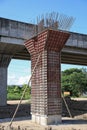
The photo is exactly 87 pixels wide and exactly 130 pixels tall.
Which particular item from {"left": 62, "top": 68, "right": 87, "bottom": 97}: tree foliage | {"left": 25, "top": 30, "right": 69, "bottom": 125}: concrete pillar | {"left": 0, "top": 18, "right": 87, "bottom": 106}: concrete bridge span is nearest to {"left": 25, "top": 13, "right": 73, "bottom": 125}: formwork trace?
{"left": 25, "top": 30, "right": 69, "bottom": 125}: concrete pillar

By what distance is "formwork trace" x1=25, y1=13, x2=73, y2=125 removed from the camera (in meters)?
15.9

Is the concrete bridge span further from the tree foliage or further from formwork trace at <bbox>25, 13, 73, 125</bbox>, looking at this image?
the tree foliage

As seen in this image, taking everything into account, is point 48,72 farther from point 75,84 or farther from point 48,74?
point 75,84

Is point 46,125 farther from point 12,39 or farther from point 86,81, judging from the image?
point 86,81

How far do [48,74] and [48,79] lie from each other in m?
0.29

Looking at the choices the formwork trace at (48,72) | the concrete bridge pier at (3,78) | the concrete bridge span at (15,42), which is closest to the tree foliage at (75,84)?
the concrete bridge pier at (3,78)

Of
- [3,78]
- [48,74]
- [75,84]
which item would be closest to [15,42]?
[3,78]

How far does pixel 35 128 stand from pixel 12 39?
39.8ft

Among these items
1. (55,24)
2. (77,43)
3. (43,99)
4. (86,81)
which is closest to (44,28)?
(55,24)

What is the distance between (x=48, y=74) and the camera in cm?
1612

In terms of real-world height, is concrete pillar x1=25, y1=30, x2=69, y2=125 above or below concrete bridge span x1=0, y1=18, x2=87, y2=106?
below

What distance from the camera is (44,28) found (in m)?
16.9

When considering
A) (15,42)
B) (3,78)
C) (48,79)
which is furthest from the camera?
(3,78)

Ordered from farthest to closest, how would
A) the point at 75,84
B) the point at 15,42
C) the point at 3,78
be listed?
the point at 75,84
the point at 3,78
the point at 15,42
